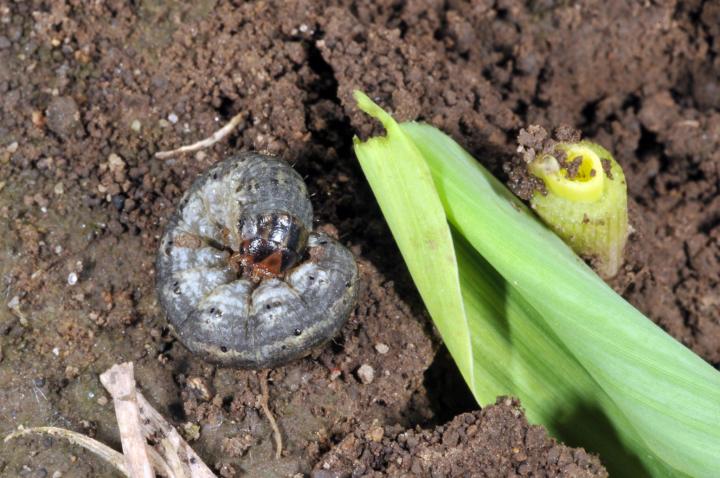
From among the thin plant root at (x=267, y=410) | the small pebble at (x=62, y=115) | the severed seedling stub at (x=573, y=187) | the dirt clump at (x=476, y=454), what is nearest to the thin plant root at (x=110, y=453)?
the thin plant root at (x=267, y=410)

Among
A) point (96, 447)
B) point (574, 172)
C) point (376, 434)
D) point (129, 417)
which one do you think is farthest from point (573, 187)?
point (96, 447)

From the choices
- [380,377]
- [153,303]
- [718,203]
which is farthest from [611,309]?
[153,303]

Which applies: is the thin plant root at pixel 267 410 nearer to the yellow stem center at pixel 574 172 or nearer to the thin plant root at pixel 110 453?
the thin plant root at pixel 110 453

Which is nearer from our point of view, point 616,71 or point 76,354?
point 76,354

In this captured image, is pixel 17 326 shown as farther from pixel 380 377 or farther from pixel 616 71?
pixel 616 71

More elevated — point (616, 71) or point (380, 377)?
point (616, 71)

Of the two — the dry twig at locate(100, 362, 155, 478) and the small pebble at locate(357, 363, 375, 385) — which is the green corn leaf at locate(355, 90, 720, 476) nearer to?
the small pebble at locate(357, 363, 375, 385)
